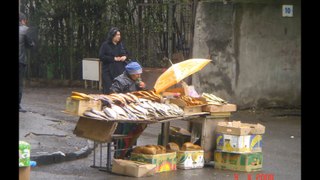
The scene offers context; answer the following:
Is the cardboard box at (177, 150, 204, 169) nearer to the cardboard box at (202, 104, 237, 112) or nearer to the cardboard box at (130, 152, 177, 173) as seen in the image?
the cardboard box at (130, 152, 177, 173)

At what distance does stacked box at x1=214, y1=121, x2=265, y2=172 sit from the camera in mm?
9977

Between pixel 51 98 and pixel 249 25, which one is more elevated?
pixel 249 25

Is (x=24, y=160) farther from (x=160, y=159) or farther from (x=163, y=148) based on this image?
(x=163, y=148)

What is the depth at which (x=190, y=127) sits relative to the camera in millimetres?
10602

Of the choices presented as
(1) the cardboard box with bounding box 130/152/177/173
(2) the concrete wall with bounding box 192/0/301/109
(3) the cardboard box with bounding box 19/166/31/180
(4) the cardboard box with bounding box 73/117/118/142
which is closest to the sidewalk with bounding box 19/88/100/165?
(4) the cardboard box with bounding box 73/117/118/142

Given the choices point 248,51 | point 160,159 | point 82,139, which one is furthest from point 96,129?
point 248,51

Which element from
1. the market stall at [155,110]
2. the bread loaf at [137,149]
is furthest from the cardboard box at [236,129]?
the bread loaf at [137,149]

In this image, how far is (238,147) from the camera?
392 inches

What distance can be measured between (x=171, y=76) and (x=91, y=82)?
9725mm

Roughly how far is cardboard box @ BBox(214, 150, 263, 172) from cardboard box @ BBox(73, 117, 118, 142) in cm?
171
